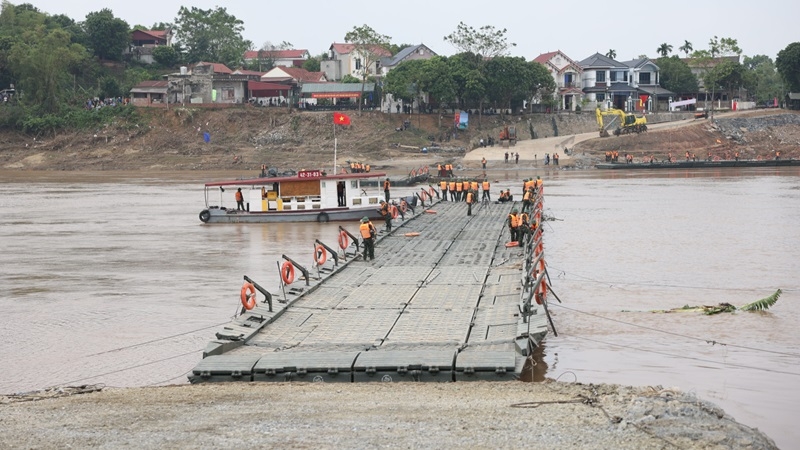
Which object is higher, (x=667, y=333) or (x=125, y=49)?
(x=125, y=49)

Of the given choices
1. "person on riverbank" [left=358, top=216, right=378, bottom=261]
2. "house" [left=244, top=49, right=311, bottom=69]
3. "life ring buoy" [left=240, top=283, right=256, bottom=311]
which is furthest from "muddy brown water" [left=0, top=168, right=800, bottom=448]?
"house" [left=244, top=49, right=311, bottom=69]

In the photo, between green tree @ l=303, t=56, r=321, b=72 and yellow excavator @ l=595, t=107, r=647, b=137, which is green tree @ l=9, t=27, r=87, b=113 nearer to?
green tree @ l=303, t=56, r=321, b=72

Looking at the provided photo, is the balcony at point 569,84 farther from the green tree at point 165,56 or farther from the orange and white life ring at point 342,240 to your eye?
the orange and white life ring at point 342,240

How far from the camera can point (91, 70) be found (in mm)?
112625

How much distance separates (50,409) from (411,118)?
A: 83.6 m

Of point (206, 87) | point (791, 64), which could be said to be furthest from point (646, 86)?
point (206, 87)

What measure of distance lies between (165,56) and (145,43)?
7.98 metres

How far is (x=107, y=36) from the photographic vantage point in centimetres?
11912

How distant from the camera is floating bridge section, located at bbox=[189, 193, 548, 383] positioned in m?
16.2

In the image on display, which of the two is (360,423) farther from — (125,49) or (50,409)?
(125,49)

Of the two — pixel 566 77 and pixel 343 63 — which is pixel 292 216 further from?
pixel 343 63

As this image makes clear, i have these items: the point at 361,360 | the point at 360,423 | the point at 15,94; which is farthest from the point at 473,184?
the point at 15,94

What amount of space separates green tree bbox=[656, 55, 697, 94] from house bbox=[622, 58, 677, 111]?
0.85 metres

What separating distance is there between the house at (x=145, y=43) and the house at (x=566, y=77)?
46.4m
